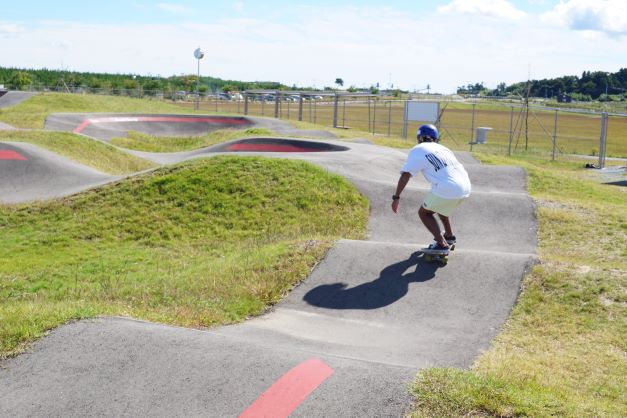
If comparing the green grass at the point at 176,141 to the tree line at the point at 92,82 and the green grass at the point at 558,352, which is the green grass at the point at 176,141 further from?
the tree line at the point at 92,82

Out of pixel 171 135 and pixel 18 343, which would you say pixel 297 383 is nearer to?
pixel 18 343

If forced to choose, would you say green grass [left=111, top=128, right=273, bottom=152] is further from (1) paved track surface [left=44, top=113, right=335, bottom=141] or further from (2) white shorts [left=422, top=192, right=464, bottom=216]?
(2) white shorts [left=422, top=192, right=464, bottom=216]

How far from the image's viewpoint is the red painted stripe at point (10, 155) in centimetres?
2077

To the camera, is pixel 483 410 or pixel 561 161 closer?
pixel 483 410

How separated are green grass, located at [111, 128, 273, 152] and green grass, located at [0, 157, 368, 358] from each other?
13.8m

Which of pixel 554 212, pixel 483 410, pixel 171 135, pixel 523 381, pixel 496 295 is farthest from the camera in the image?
pixel 171 135

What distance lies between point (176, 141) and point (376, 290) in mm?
27216

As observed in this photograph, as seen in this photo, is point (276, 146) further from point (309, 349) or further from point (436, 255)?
point (309, 349)

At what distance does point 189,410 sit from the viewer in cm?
530

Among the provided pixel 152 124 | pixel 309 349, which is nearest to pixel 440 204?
pixel 309 349

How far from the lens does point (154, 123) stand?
40.5 meters

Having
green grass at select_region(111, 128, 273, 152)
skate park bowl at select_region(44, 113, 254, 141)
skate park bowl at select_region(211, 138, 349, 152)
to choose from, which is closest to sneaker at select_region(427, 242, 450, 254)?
skate park bowl at select_region(211, 138, 349, 152)

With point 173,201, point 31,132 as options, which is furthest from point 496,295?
point 31,132

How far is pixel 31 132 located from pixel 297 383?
23.2 metres
